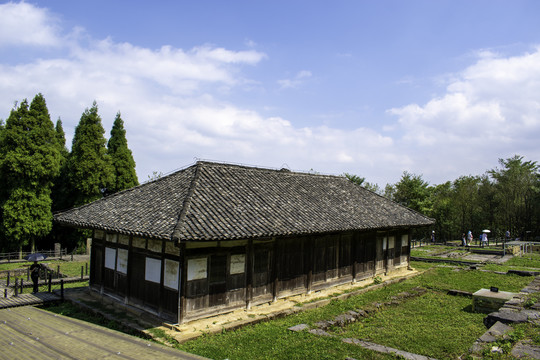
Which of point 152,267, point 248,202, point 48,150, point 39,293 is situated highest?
point 48,150

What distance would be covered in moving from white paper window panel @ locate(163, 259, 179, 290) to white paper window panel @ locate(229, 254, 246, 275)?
2.15m

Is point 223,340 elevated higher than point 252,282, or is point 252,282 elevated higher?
point 252,282

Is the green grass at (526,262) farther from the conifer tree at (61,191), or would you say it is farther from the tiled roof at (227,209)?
the conifer tree at (61,191)

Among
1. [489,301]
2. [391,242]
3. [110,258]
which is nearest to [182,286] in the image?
[110,258]

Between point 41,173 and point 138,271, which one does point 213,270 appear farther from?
point 41,173

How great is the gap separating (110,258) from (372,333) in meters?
11.5

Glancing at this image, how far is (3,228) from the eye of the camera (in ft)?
90.6

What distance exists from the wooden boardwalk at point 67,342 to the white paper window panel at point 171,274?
1.97 metres

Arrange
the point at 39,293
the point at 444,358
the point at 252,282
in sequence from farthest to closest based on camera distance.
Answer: the point at 39,293, the point at 252,282, the point at 444,358

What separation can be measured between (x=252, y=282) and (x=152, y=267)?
402cm

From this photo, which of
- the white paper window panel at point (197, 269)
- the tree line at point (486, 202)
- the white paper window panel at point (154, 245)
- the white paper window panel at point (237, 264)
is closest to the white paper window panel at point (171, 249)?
the white paper window panel at point (154, 245)

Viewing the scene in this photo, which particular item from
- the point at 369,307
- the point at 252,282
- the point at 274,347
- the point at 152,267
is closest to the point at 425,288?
the point at 369,307

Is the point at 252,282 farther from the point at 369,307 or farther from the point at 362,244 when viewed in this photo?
the point at 362,244

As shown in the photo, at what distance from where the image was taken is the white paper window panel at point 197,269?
1184cm
